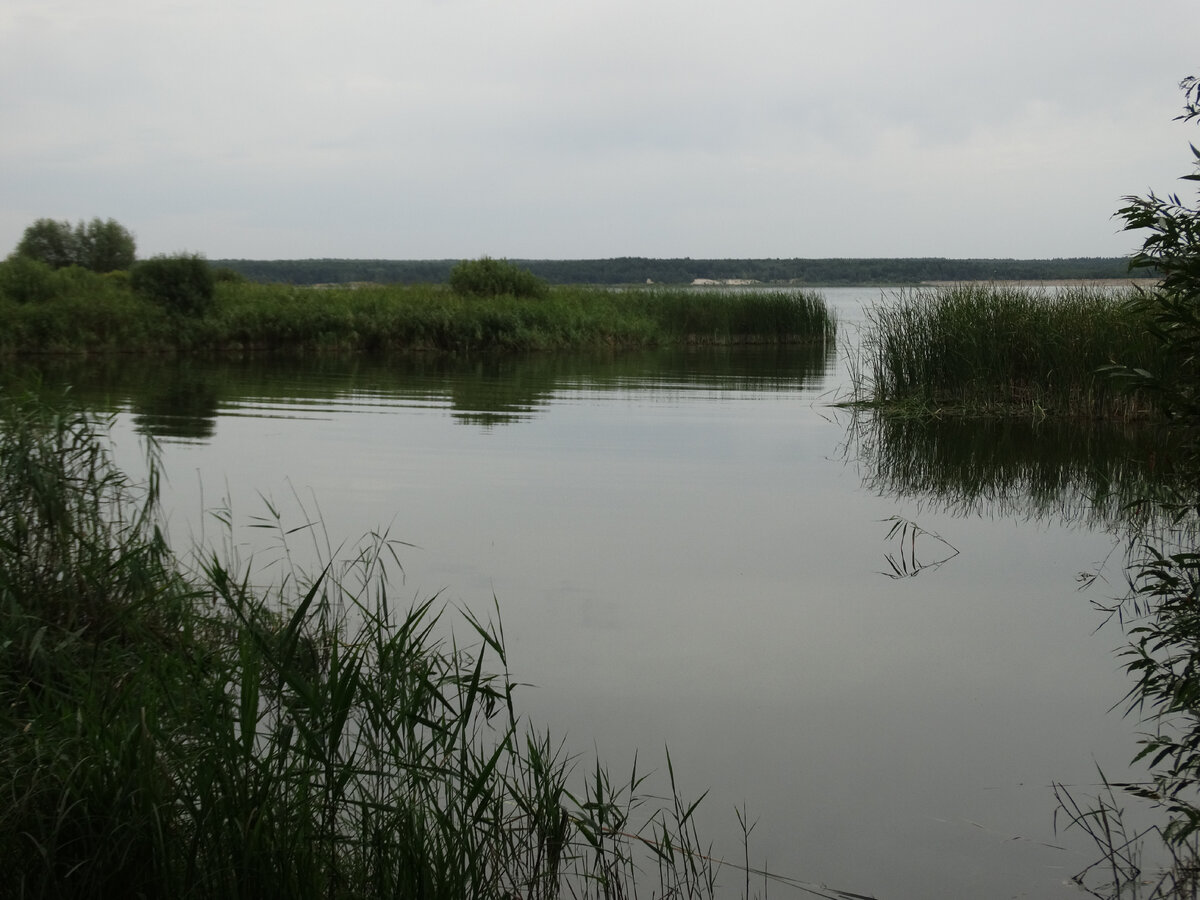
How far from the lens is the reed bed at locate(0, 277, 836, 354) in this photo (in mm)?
23281

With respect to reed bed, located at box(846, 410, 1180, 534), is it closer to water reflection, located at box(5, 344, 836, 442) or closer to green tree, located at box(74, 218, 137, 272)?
water reflection, located at box(5, 344, 836, 442)

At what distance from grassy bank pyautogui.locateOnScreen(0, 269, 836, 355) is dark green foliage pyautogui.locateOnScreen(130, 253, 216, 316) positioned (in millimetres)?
306

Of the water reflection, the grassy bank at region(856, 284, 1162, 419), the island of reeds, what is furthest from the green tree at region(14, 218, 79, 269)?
the grassy bank at region(856, 284, 1162, 419)

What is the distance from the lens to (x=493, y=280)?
33531 millimetres

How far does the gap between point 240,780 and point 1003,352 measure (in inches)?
500

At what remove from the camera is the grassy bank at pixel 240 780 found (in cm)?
279

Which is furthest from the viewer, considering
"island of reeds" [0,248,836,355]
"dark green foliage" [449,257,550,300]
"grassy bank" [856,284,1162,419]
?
"dark green foliage" [449,257,550,300]

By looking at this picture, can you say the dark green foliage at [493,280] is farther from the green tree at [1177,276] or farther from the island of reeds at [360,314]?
the green tree at [1177,276]

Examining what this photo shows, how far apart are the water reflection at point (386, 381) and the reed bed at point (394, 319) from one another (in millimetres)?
1183

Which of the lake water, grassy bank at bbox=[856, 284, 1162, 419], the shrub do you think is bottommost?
the lake water

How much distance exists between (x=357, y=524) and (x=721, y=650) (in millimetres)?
3361

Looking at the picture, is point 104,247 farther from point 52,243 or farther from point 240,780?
point 240,780

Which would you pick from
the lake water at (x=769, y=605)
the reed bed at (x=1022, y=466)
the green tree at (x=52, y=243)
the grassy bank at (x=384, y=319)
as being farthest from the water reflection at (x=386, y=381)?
the green tree at (x=52, y=243)

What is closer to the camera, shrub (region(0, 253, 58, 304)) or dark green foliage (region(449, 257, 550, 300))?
shrub (region(0, 253, 58, 304))
